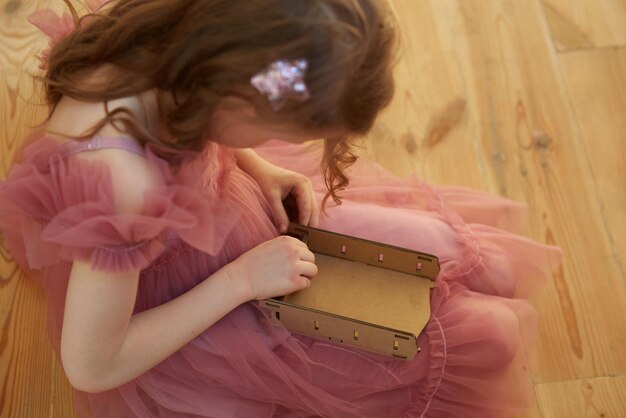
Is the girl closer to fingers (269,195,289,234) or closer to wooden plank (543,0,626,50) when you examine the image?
fingers (269,195,289,234)

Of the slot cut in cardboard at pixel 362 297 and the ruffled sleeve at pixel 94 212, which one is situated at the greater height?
the ruffled sleeve at pixel 94 212

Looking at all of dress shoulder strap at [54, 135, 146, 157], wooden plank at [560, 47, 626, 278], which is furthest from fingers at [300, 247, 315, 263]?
wooden plank at [560, 47, 626, 278]

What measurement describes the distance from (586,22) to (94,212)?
121 cm

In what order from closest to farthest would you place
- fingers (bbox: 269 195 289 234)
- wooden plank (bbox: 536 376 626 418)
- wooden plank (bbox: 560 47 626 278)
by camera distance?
1. fingers (bbox: 269 195 289 234)
2. wooden plank (bbox: 536 376 626 418)
3. wooden plank (bbox: 560 47 626 278)

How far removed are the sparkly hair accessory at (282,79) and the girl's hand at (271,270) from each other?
26 centimetres

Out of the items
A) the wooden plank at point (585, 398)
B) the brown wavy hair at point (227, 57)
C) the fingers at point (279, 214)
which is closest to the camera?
the brown wavy hair at point (227, 57)

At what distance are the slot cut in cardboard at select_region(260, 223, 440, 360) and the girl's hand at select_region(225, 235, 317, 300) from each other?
2 centimetres

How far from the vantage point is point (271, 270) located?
2.82ft

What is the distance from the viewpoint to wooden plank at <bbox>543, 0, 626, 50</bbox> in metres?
1.47

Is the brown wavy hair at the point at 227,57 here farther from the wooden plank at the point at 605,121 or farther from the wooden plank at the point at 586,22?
the wooden plank at the point at 586,22

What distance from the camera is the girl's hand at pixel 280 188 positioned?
977 millimetres

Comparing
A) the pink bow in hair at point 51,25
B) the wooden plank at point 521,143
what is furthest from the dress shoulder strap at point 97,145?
the wooden plank at point 521,143

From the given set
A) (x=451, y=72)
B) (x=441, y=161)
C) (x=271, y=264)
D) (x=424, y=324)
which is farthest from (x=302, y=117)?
(x=451, y=72)

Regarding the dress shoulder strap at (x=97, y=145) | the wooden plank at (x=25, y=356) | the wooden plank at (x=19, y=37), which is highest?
the dress shoulder strap at (x=97, y=145)
